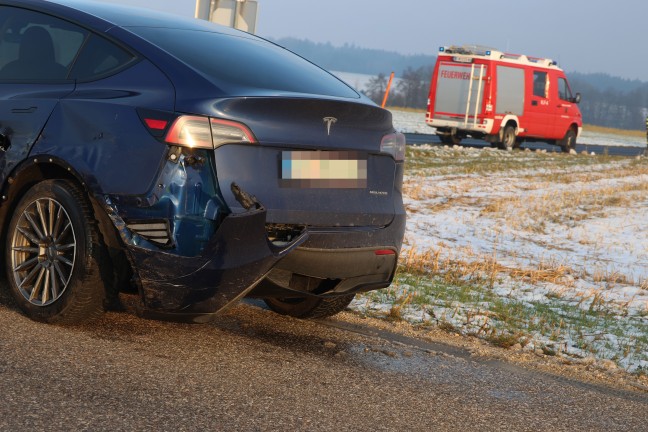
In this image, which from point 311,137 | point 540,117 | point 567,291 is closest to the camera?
point 311,137

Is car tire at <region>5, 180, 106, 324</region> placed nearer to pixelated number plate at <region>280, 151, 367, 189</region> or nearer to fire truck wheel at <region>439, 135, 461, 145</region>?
pixelated number plate at <region>280, 151, 367, 189</region>

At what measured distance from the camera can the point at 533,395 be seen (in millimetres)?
4988

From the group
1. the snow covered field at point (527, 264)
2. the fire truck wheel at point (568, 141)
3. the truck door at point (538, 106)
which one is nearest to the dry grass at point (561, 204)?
the snow covered field at point (527, 264)

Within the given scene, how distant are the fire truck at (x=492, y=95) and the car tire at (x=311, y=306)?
72.1ft

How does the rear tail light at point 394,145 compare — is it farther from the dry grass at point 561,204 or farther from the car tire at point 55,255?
the dry grass at point 561,204

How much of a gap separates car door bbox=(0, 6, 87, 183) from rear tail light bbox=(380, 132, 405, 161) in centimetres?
168

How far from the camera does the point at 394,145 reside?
564 cm

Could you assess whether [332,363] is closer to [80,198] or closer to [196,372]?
[196,372]

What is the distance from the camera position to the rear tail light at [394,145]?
5.54m

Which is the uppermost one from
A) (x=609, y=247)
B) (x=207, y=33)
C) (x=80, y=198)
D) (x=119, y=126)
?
(x=207, y=33)

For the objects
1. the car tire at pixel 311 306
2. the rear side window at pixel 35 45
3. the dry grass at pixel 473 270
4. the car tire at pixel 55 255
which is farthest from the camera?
the dry grass at pixel 473 270

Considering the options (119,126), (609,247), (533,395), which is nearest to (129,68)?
(119,126)

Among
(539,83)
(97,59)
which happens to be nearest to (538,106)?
(539,83)

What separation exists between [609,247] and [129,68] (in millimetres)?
7930
